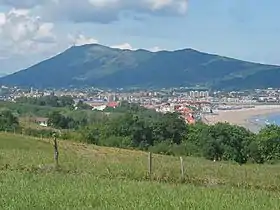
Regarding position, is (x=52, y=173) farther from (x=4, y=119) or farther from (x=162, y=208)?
(x=4, y=119)

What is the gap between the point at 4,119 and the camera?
9269cm

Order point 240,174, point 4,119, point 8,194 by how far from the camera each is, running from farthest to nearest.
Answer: point 4,119 → point 240,174 → point 8,194

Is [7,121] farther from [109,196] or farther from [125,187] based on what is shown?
[109,196]

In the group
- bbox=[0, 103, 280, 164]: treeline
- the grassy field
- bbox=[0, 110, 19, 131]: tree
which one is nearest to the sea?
bbox=[0, 103, 280, 164]: treeline

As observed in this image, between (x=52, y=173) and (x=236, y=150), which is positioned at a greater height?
(x=52, y=173)

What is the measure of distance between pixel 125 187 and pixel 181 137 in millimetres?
73087

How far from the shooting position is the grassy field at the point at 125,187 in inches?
651

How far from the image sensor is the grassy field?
1655 cm

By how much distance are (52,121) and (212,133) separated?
124 ft

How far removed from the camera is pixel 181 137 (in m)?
93.3

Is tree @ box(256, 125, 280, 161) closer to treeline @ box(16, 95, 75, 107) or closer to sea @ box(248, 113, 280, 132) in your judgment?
sea @ box(248, 113, 280, 132)

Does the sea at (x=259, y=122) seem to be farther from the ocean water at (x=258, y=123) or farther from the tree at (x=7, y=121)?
the tree at (x=7, y=121)

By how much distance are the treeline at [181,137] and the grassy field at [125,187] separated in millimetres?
48099

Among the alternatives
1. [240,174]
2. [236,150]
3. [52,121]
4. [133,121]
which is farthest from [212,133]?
[240,174]
